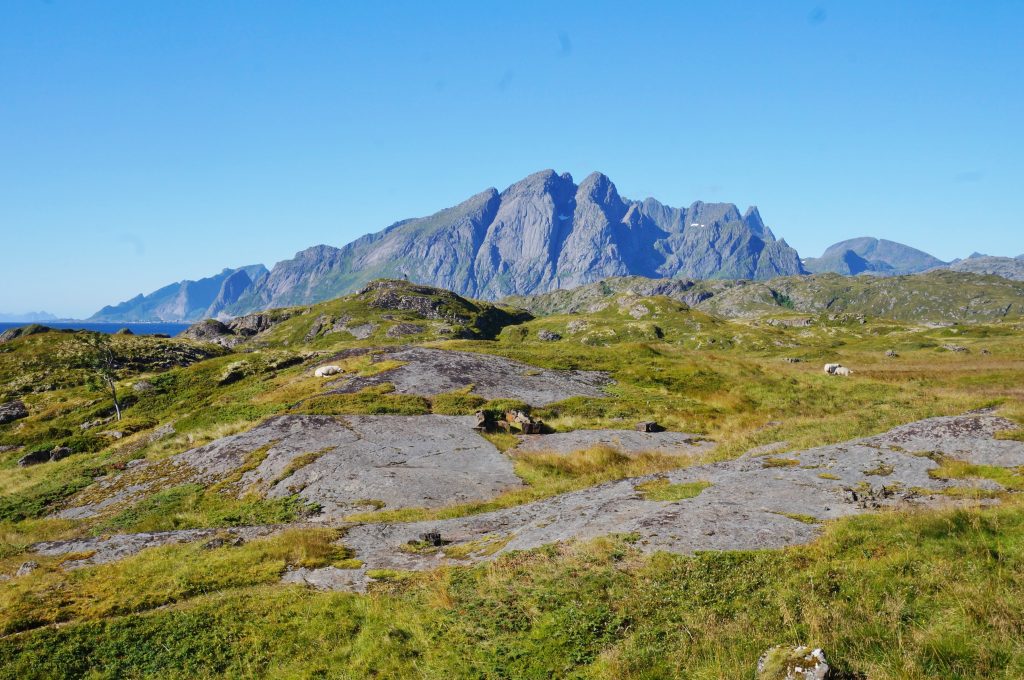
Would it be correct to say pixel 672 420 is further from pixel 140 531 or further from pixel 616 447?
pixel 140 531

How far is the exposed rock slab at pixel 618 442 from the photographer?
41.0 metres

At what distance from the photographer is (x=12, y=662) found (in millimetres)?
15250

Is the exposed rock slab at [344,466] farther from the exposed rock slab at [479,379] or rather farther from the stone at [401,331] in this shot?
the stone at [401,331]

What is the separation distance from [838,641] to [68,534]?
39.4 meters

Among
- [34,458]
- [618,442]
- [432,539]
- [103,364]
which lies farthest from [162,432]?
[618,442]

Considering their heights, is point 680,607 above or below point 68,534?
above

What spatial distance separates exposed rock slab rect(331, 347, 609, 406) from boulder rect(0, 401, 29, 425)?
52135 millimetres

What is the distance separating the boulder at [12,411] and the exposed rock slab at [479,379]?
171ft

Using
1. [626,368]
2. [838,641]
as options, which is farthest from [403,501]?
[626,368]

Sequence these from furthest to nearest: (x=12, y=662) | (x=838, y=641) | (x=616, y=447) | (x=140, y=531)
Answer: (x=616, y=447) → (x=140, y=531) → (x=12, y=662) → (x=838, y=641)

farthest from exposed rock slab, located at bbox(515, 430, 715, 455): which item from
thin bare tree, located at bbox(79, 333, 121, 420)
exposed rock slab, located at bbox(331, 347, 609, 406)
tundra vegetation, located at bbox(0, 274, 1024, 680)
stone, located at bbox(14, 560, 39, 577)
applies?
thin bare tree, located at bbox(79, 333, 121, 420)

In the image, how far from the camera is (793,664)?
34.2ft

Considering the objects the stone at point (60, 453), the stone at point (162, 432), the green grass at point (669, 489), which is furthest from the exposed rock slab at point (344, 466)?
the stone at point (60, 453)

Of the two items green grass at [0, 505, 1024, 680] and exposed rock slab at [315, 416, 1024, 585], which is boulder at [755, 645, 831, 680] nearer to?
green grass at [0, 505, 1024, 680]
